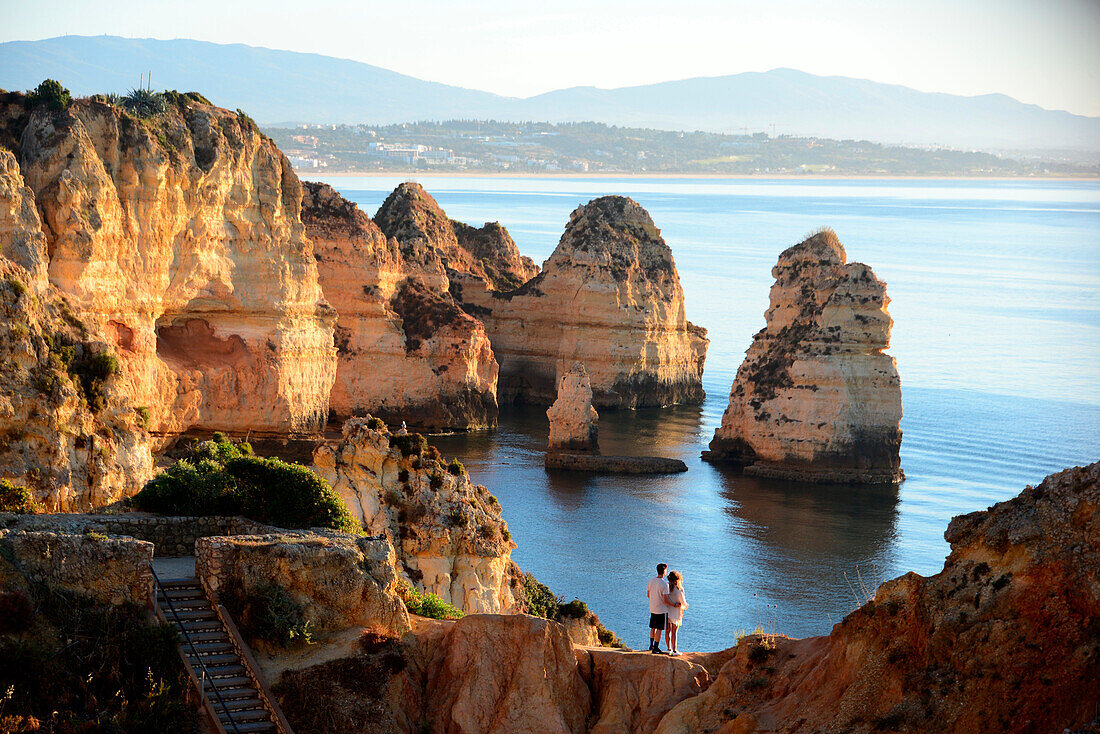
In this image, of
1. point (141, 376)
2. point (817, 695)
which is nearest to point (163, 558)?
point (817, 695)

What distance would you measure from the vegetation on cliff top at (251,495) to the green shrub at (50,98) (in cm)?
3310

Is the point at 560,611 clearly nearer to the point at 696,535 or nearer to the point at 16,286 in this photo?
the point at 16,286

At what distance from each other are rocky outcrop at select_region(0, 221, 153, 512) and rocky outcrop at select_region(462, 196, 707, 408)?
2330 inches

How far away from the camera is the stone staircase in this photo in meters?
23.8

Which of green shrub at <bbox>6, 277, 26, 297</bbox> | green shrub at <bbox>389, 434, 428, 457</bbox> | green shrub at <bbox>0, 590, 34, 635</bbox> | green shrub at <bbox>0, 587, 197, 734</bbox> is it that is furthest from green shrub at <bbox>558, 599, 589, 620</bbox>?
green shrub at <bbox>6, 277, 26, 297</bbox>

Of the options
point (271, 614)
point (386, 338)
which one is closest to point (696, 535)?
point (386, 338)

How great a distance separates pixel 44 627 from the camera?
23922 mm

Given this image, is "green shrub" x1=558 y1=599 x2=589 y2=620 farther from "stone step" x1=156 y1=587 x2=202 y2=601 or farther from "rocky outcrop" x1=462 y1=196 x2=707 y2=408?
"rocky outcrop" x1=462 y1=196 x2=707 y2=408

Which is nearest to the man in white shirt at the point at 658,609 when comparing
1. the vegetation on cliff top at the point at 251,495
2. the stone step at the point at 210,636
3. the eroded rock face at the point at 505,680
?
the eroded rock face at the point at 505,680

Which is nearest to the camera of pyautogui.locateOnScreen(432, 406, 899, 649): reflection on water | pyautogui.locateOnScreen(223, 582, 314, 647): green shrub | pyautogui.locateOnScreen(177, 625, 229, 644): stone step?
pyautogui.locateOnScreen(177, 625, 229, 644): stone step

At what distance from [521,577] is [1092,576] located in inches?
844

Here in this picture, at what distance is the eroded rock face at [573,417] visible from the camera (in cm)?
8294

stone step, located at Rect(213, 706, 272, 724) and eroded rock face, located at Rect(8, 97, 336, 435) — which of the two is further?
eroded rock face, located at Rect(8, 97, 336, 435)

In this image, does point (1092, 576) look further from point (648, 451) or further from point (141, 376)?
point (648, 451)
